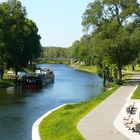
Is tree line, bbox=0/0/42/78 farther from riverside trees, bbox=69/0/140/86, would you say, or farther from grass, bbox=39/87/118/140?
grass, bbox=39/87/118/140

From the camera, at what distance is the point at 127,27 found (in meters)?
69.4

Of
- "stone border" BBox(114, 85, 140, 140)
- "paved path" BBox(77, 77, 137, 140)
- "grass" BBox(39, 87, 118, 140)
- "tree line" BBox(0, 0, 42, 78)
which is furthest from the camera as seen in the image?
"tree line" BBox(0, 0, 42, 78)

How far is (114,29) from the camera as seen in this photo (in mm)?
67312

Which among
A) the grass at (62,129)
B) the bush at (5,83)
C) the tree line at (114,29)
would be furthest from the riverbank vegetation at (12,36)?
the grass at (62,129)

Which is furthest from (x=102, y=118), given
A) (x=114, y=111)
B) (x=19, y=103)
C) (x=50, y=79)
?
(x=50, y=79)

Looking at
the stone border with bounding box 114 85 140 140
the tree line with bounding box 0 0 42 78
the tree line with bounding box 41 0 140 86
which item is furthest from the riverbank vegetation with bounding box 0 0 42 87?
the stone border with bounding box 114 85 140 140

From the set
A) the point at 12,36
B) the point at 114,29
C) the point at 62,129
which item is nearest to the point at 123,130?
the point at 62,129

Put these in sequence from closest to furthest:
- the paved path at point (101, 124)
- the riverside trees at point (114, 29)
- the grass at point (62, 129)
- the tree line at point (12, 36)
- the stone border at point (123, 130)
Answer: the stone border at point (123, 130), the paved path at point (101, 124), the grass at point (62, 129), the riverside trees at point (114, 29), the tree line at point (12, 36)

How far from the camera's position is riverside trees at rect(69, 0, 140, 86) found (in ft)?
219

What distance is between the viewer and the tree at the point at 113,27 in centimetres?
6675

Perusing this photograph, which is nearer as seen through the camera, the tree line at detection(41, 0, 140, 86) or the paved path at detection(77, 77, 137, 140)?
the paved path at detection(77, 77, 137, 140)

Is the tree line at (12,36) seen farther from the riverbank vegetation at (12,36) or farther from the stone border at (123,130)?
the stone border at (123,130)

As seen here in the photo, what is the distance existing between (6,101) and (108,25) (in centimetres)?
2314

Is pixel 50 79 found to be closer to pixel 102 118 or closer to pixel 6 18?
pixel 6 18
